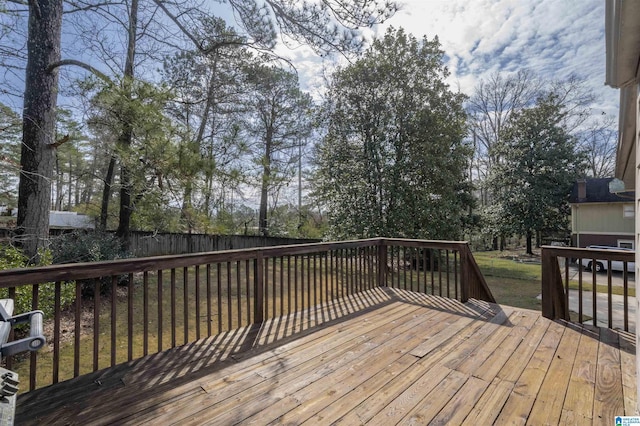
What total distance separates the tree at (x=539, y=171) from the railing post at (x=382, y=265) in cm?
1304

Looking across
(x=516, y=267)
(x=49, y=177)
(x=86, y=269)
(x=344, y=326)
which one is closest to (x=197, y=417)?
(x=86, y=269)

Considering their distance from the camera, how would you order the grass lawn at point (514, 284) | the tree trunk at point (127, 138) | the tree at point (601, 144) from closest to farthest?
the tree trunk at point (127, 138)
the grass lawn at point (514, 284)
the tree at point (601, 144)

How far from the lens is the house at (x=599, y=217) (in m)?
12.0

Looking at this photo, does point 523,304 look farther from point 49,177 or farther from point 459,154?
point 49,177

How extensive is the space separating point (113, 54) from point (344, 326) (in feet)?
20.5

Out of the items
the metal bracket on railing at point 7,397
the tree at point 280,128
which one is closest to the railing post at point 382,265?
the metal bracket on railing at point 7,397

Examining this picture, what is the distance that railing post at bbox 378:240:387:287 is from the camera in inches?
185

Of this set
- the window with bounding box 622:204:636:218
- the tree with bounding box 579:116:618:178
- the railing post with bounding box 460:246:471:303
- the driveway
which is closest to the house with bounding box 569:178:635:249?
the window with bounding box 622:204:636:218

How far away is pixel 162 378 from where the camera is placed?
6.82 feet

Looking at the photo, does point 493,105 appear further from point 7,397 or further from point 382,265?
point 7,397

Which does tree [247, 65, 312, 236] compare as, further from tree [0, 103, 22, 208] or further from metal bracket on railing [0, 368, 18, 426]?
metal bracket on railing [0, 368, 18, 426]

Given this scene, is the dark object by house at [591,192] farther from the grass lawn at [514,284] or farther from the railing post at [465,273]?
the railing post at [465,273]

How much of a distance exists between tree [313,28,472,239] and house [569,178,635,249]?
7834 millimetres

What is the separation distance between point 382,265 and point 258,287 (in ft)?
7.37
